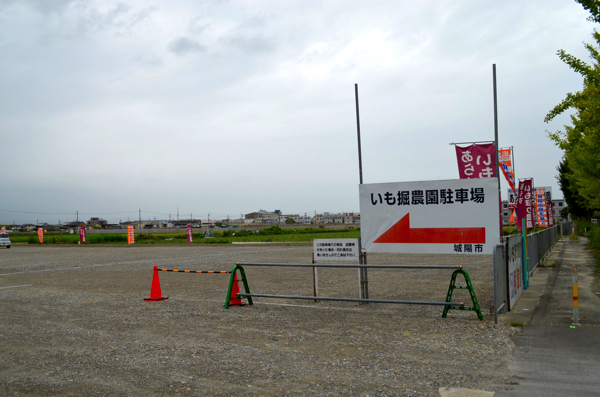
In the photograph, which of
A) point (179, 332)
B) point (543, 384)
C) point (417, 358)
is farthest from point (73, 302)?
point (543, 384)

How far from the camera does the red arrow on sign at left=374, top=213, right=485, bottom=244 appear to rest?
962 centimetres

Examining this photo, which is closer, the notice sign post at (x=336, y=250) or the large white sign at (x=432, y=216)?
the large white sign at (x=432, y=216)

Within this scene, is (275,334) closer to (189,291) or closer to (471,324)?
(471,324)

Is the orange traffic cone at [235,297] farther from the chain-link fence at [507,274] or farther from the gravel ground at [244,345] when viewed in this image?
the chain-link fence at [507,274]

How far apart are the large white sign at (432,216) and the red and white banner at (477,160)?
4.87ft

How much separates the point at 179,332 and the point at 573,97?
9316mm

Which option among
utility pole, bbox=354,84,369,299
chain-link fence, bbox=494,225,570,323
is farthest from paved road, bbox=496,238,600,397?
utility pole, bbox=354,84,369,299

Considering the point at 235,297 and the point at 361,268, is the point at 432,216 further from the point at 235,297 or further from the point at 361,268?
the point at 235,297

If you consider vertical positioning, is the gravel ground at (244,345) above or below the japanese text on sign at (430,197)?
below

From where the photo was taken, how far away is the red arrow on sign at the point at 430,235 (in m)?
9.62

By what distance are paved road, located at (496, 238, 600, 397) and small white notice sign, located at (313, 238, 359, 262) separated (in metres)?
3.86

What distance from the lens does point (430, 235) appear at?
32.8 feet

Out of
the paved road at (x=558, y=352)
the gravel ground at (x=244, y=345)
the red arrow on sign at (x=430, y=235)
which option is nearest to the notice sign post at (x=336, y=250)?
the red arrow on sign at (x=430, y=235)

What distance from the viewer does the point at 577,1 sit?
8836mm
